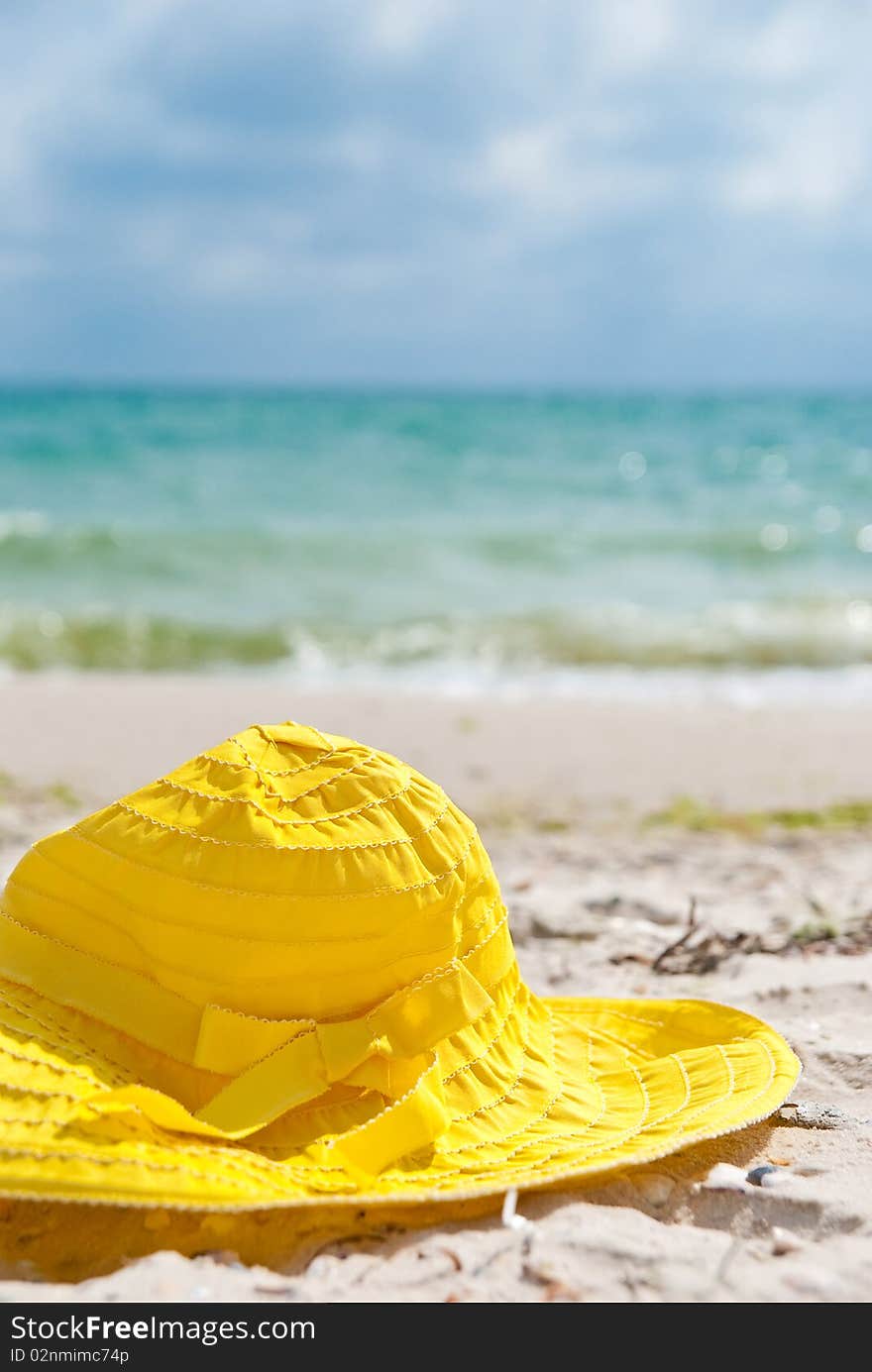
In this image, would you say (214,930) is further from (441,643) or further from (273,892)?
(441,643)

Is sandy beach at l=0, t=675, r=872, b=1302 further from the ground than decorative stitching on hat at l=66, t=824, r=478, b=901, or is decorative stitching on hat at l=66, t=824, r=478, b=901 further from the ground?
decorative stitching on hat at l=66, t=824, r=478, b=901

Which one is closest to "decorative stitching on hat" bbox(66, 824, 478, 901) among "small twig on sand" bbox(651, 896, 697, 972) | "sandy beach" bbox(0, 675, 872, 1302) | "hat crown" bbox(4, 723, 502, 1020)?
"hat crown" bbox(4, 723, 502, 1020)

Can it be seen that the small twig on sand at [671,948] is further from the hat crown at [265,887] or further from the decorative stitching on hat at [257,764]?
the decorative stitching on hat at [257,764]

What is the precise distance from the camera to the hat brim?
228 centimetres

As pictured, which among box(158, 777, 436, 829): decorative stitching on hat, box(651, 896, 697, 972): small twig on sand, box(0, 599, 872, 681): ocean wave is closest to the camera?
box(158, 777, 436, 829): decorative stitching on hat

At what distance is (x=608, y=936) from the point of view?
4.23 meters

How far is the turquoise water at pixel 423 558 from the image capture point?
33.6 feet

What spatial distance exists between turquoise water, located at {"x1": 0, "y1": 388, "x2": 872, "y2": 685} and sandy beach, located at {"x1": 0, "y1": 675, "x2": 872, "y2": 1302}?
1.62 metres

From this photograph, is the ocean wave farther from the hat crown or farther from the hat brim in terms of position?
the hat crown

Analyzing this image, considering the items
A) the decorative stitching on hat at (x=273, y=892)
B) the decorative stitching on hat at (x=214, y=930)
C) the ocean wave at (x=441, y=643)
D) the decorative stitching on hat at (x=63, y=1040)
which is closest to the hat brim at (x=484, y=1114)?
the decorative stitching on hat at (x=63, y=1040)

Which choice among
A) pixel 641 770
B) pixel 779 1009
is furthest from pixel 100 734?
pixel 779 1009

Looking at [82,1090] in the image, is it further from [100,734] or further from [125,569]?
[125,569]

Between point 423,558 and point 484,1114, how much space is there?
12221 millimetres
